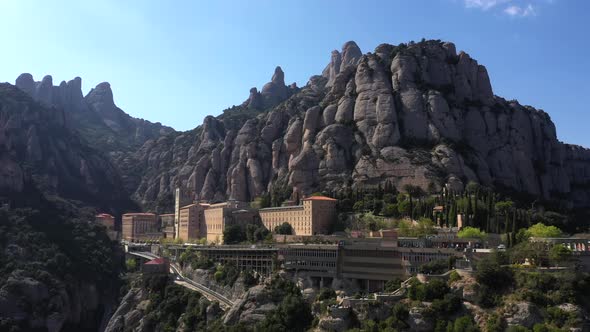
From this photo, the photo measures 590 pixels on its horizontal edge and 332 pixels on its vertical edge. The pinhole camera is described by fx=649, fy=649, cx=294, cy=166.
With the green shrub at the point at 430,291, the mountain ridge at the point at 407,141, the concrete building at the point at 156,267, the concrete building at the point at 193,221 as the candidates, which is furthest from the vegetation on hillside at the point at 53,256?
the green shrub at the point at 430,291

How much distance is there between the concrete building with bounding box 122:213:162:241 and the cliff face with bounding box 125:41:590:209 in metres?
14.5

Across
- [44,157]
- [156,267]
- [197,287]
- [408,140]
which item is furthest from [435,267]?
[44,157]

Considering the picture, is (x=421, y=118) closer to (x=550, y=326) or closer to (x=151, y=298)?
(x=151, y=298)

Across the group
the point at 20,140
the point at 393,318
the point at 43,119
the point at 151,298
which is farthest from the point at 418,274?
the point at 43,119

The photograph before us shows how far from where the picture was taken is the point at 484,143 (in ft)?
485

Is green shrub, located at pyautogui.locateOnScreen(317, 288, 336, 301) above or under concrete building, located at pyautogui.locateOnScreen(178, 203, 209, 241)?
under

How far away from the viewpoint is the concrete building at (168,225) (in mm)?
163175

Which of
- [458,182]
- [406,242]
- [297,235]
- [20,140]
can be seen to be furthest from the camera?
[20,140]

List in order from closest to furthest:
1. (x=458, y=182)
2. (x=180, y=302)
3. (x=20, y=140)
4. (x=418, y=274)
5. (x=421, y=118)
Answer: (x=418, y=274) → (x=180, y=302) → (x=458, y=182) → (x=421, y=118) → (x=20, y=140)

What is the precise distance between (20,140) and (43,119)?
17.9 m

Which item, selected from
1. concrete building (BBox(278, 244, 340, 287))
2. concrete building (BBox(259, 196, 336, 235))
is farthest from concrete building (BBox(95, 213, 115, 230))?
concrete building (BBox(278, 244, 340, 287))

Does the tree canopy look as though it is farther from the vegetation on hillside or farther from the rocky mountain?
the rocky mountain

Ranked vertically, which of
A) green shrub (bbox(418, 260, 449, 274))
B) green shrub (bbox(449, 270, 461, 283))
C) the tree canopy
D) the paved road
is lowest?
the paved road

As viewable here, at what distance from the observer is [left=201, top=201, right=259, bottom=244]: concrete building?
434ft
